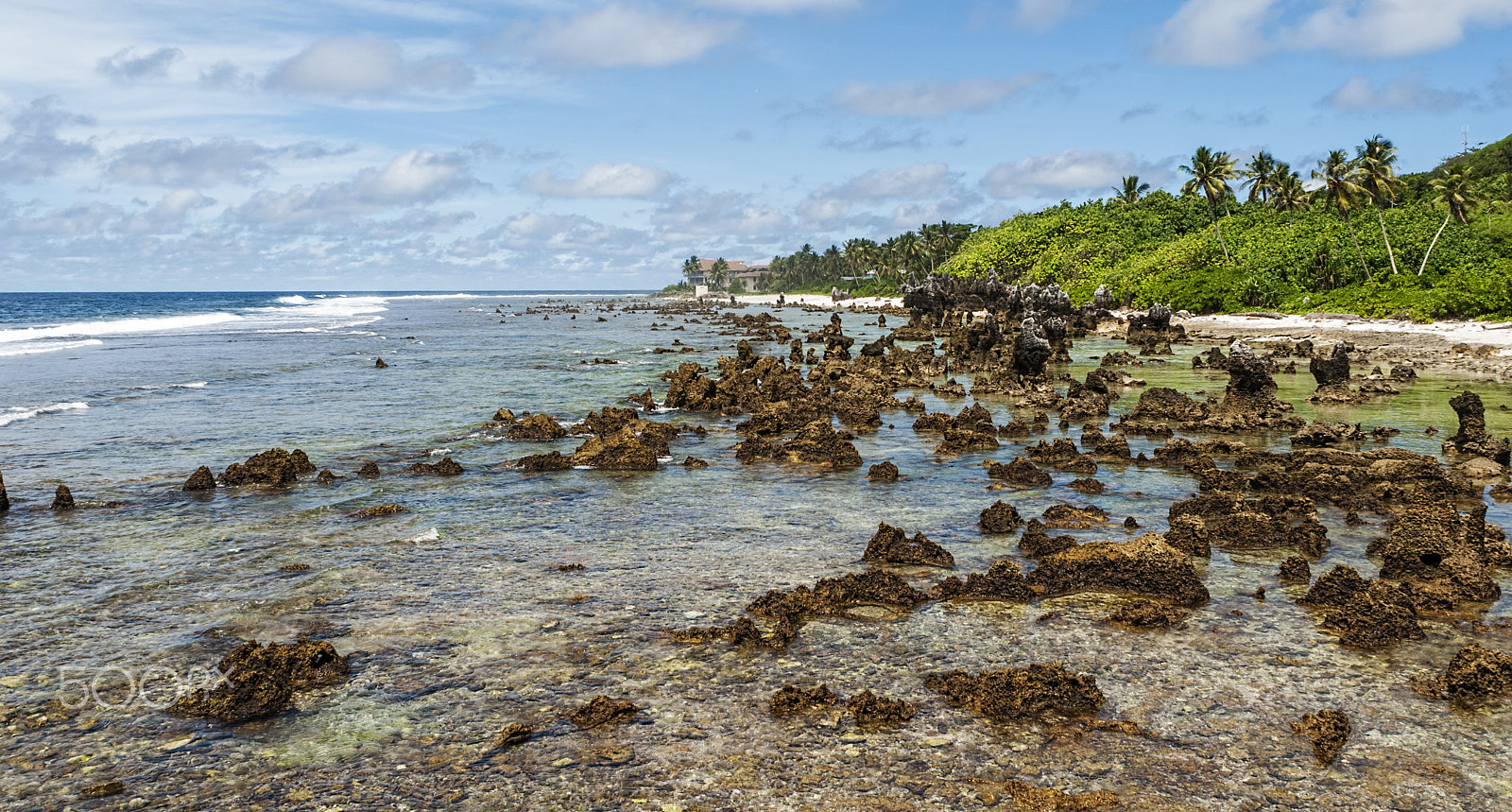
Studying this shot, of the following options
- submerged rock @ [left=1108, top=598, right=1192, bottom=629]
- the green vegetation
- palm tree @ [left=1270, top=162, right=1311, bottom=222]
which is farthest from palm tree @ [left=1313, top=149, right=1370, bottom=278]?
submerged rock @ [left=1108, top=598, right=1192, bottom=629]

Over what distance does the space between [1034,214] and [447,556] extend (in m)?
148

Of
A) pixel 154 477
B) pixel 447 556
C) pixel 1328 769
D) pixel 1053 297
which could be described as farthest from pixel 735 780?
pixel 1053 297

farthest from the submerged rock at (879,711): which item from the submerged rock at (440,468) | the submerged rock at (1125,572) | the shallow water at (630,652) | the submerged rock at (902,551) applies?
the submerged rock at (440,468)

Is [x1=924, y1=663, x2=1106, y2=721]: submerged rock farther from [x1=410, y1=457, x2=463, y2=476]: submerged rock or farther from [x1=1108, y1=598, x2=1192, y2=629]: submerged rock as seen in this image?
[x1=410, y1=457, x2=463, y2=476]: submerged rock

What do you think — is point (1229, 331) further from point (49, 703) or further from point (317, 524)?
point (49, 703)

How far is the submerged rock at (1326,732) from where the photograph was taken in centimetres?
842

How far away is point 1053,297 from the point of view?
66.8 m

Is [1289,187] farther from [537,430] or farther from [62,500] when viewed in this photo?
[62,500]

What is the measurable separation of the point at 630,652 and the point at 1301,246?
91520 mm

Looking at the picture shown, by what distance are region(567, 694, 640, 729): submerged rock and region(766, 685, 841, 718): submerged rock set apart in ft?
4.74

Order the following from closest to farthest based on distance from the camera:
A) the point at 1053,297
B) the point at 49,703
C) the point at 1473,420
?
the point at 49,703 < the point at 1473,420 < the point at 1053,297

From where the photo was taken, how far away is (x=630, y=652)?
11.0m

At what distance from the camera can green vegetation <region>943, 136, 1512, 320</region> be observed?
70000mm

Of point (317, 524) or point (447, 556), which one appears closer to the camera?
point (447, 556)
